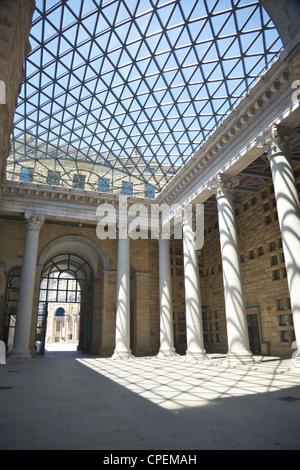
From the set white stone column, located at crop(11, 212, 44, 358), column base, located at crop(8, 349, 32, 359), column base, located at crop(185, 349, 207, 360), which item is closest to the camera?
column base, located at crop(185, 349, 207, 360)

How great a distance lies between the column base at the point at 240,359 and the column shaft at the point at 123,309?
1068 cm

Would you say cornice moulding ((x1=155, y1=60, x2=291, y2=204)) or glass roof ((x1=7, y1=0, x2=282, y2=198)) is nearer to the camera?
cornice moulding ((x1=155, y1=60, x2=291, y2=204))

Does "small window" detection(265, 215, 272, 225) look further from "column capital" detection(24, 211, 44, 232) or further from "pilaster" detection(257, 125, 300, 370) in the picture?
"column capital" detection(24, 211, 44, 232)

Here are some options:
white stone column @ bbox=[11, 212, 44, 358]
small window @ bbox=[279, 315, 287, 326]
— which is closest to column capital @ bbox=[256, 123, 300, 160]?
small window @ bbox=[279, 315, 287, 326]

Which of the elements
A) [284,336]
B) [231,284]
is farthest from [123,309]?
[284,336]

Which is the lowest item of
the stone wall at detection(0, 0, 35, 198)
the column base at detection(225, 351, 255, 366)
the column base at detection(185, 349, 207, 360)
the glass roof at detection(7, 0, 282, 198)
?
the column base at detection(185, 349, 207, 360)

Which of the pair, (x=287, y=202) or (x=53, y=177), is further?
(x=53, y=177)

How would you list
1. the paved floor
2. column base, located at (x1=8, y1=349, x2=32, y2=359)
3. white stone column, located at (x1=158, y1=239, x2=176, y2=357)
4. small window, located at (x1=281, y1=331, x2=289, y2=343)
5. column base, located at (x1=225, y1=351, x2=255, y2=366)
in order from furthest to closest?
white stone column, located at (x1=158, y1=239, x2=176, y2=357) → small window, located at (x1=281, y1=331, x2=289, y2=343) → column base, located at (x1=8, y1=349, x2=32, y2=359) → column base, located at (x1=225, y1=351, x2=255, y2=366) → the paved floor

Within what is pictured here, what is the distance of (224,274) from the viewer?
18.6 metres

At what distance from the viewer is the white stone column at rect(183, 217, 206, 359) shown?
71.4ft

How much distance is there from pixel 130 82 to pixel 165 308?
756 inches

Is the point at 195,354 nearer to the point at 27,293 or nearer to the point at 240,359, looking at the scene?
the point at 240,359

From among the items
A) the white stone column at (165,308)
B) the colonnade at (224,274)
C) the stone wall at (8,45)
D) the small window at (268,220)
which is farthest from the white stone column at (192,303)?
the stone wall at (8,45)
